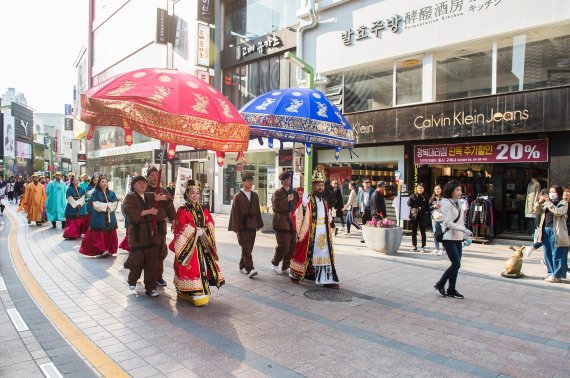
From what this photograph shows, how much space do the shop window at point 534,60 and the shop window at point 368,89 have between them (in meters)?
3.51

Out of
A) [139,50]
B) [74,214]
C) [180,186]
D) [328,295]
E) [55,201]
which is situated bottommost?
[328,295]

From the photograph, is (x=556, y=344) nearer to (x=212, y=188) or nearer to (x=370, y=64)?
(x=370, y=64)

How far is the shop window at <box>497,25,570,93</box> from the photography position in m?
10.3

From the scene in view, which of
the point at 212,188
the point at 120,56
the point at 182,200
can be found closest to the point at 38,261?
the point at 182,200

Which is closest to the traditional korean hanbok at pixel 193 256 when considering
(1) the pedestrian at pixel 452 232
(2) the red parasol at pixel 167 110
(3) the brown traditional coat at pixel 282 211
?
(2) the red parasol at pixel 167 110

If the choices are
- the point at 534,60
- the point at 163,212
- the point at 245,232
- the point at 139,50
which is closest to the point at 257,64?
the point at 534,60

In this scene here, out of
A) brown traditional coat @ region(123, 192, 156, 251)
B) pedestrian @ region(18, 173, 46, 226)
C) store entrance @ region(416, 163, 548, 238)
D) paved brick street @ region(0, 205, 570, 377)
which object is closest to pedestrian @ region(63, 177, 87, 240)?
paved brick street @ region(0, 205, 570, 377)

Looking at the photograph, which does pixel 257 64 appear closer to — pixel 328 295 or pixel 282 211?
pixel 282 211

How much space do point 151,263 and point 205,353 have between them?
2.30m

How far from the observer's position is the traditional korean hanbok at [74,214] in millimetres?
11023

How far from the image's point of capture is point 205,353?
3943mm

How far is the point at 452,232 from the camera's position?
605cm

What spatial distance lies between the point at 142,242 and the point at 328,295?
288 cm

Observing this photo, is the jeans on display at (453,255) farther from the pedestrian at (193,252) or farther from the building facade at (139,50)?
the building facade at (139,50)
